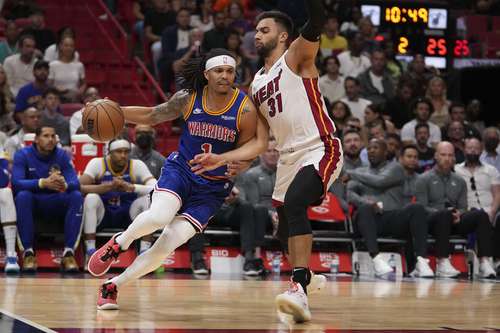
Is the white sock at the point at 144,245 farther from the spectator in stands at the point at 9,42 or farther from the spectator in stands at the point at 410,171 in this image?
the spectator in stands at the point at 9,42

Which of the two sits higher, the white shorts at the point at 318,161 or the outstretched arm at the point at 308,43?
the outstretched arm at the point at 308,43

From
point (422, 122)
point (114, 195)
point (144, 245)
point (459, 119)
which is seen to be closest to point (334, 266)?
point (144, 245)

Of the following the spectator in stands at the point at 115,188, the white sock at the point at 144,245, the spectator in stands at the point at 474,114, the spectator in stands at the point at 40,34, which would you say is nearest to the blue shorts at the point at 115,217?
the spectator in stands at the point at 115,188

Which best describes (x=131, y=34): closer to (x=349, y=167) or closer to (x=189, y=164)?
(x=349, y=167)

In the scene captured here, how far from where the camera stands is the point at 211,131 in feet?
22.1

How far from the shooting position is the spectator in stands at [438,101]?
47.9ft

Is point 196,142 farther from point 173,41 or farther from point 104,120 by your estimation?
point 173,41

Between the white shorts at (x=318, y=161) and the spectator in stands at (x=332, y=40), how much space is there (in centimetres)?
945

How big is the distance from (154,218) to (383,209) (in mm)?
5498

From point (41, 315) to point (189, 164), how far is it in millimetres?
1310

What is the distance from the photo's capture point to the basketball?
6.54 m

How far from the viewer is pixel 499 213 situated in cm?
1184

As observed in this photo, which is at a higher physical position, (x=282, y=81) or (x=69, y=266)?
(x=282, y=81)

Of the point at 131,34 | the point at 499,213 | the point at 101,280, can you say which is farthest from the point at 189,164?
the point at 131,34
